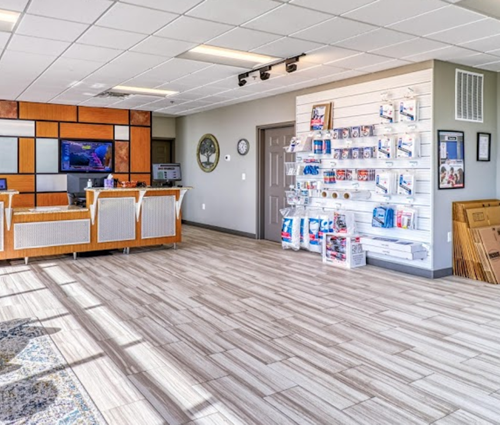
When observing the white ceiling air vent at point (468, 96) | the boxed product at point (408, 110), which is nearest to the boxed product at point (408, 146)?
the boxed product at point (408, 110)

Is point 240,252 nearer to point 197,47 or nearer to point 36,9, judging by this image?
point 197,47

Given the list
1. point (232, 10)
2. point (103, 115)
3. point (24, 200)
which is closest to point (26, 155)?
point (24, 200)

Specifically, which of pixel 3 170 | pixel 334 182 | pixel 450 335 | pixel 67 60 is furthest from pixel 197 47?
pixel 3 170

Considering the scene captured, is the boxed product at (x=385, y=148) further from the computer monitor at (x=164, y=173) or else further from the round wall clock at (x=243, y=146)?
the computer monitor at (x=164, y=173)

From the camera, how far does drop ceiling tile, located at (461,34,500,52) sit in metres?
4.54

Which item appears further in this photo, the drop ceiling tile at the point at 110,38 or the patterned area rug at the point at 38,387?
the drop ceiling tile at the point at 110,38

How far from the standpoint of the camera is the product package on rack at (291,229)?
7.16 meters

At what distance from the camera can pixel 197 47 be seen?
4941 millimetres

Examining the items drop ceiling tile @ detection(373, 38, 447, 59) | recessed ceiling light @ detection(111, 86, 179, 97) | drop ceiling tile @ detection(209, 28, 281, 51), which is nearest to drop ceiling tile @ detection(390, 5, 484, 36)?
drop ceiling tile @ detection(373, 38, 447, 59)

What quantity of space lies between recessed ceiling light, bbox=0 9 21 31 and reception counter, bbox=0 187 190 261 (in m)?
2.47

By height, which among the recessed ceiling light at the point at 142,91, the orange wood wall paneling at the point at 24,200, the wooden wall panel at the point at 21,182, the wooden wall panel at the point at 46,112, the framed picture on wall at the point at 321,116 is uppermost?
the recessed ceiling light at the point at 142,91

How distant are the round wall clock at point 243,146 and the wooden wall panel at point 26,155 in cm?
390

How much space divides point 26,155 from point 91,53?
4.44 metres

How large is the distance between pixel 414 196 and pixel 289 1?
3.05 metres
